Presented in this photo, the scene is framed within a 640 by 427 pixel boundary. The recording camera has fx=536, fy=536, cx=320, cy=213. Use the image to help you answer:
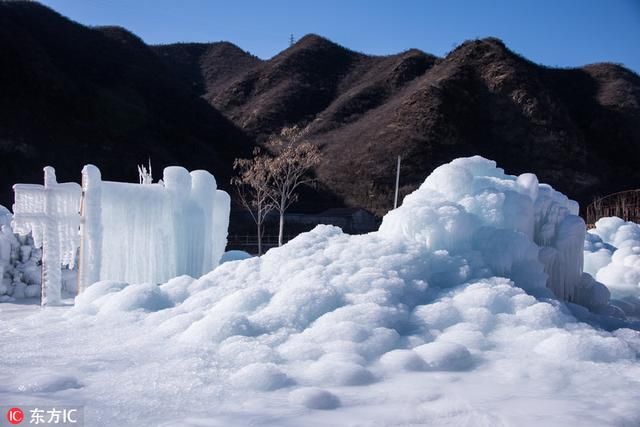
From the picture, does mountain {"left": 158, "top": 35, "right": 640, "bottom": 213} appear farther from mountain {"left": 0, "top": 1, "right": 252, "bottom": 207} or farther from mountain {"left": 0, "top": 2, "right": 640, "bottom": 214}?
mountain {"left": 0, "top": 1, "right": 252, "bottom": 207}

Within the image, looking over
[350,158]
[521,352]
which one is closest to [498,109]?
[350,158]

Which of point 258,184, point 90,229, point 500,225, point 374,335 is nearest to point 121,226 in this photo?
point 90,229

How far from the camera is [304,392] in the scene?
153 inches

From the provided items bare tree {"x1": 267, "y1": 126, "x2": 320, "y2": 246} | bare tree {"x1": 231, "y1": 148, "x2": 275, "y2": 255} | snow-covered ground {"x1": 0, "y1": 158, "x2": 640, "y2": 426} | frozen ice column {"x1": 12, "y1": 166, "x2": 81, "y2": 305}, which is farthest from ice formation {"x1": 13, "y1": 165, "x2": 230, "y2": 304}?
bare tree {"x1": 231, "y1": 148, "x2": 275, "y2": 255}

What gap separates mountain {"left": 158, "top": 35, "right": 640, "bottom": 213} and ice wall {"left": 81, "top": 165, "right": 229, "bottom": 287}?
25.0 m

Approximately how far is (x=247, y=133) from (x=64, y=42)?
16.9m

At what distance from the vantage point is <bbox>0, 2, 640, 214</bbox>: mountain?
114 ft

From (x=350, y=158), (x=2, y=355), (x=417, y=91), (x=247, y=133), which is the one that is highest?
(x=417, y=91)

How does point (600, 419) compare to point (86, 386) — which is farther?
point (86, 386)

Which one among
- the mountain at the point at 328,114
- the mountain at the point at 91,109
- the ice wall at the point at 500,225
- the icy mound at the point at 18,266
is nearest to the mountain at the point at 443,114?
the mountain at the point at 328,114

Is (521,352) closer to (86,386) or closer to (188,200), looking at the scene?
(86,386)

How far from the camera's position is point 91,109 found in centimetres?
3756

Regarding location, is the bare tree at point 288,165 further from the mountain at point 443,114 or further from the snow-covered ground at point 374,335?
the snow-covered ground at point 374,335

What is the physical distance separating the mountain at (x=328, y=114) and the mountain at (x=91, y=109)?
0.11 metres
